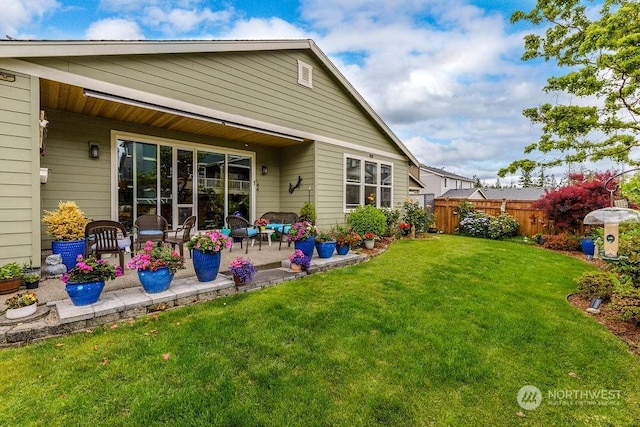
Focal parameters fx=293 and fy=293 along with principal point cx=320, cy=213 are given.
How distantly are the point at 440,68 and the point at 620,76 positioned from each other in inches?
243

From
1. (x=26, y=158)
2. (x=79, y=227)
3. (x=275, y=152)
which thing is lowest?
(x=79, y=227)

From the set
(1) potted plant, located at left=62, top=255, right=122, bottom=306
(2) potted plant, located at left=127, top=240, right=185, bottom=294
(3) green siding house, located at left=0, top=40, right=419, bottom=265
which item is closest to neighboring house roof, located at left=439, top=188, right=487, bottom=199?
(3) green siding house, located at left=0, top=40, right=419, bottom=265

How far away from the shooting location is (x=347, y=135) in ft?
30.7

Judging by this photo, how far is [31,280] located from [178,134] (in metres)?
4.34

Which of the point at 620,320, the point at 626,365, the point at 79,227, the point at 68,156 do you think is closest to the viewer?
the point at 626,365

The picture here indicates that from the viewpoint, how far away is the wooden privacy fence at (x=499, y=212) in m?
11.5

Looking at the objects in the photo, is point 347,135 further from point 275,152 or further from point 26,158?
point 26,158

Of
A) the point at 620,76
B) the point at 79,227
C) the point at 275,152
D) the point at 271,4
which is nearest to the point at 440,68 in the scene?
the point at 620,76

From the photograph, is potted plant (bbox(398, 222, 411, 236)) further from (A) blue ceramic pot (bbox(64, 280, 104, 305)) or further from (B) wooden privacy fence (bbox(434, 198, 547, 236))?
(A) blue ceramic pot (bbox(64, 280, 104, 305))

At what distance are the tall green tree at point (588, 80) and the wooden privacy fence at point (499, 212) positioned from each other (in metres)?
2.08

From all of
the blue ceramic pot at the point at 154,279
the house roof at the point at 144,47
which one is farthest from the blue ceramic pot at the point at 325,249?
the house roof at the point at 144,47

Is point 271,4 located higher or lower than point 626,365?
higher

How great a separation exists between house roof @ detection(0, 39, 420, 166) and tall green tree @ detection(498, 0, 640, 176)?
650 cm

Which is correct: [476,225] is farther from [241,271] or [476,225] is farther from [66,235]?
[66,235]
